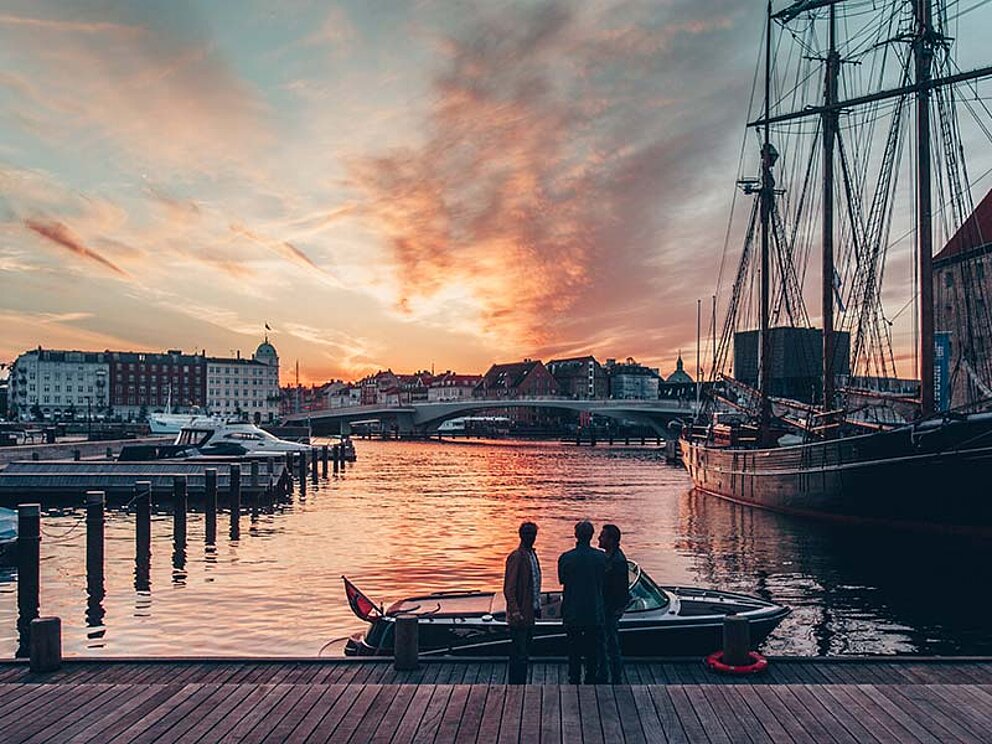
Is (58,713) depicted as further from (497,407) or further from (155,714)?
(497,407)

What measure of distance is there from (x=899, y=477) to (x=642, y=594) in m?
23.2

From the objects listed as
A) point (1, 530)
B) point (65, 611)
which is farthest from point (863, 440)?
point (1, 530)

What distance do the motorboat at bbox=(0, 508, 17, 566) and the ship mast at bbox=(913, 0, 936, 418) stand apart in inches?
1311

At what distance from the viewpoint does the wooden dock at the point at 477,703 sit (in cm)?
909

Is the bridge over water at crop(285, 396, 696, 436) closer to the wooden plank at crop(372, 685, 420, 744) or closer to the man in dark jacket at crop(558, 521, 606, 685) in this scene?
the man in dark jacket at crop(558, 521, 606, 685)

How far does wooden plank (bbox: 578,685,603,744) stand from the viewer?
29.3ft

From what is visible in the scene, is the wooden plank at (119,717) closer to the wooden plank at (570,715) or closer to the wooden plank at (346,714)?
the wooden plank at (346,714)

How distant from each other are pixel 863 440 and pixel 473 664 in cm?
2879

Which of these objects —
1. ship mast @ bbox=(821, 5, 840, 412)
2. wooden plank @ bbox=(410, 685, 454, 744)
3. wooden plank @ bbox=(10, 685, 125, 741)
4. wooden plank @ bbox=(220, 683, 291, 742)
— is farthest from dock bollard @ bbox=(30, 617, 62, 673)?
ship mast @ bbox=(821, 5, 840, 412)

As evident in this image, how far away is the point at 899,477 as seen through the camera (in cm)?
3456

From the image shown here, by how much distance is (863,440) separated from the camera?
36.2 m

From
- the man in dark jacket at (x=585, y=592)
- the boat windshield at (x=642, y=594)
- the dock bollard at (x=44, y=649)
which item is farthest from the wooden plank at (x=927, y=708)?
the dock bollard at (x=44, y=649)

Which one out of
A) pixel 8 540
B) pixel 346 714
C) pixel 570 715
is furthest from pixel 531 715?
pixel 8 540

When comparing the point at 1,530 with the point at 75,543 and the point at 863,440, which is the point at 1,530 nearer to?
the point at 75,543
